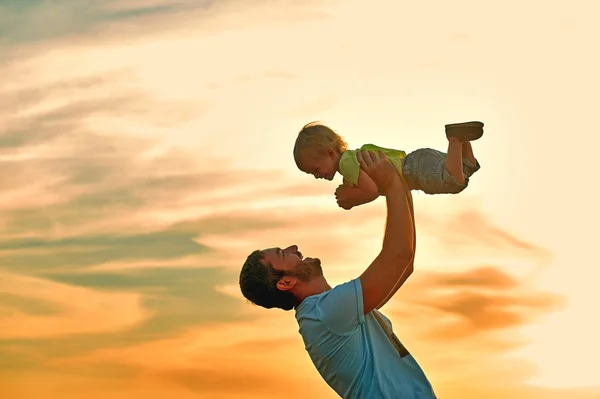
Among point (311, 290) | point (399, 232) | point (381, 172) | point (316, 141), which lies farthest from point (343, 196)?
point (399, 232)

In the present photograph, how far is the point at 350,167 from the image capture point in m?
7.47

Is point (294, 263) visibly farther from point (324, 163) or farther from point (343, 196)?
point (324, 163)

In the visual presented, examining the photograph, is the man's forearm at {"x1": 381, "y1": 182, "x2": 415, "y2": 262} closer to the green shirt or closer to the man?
the man

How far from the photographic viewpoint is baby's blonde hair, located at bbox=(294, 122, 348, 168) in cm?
799

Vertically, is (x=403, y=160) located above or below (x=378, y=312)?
above

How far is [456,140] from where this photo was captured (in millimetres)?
7312

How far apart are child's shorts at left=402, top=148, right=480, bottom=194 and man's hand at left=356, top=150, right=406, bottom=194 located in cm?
74

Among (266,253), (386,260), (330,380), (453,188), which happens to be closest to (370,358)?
(330,380)

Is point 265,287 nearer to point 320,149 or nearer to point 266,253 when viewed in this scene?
point 266,253

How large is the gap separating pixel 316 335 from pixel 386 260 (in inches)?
35.2

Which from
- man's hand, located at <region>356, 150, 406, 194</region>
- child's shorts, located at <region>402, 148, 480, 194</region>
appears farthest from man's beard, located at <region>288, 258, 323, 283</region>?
child's shorts, located at <region>402, 148, 480, 194</region>

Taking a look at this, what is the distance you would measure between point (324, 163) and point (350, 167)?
566mm

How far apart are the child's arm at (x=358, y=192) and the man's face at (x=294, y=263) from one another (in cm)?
74

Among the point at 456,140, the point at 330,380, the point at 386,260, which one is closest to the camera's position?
the point at 386,260
